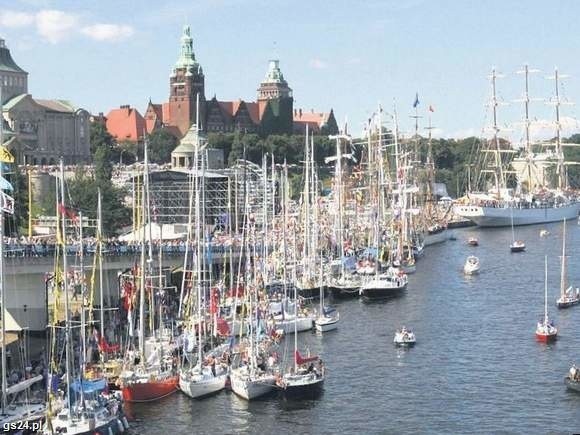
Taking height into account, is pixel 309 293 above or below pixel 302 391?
above

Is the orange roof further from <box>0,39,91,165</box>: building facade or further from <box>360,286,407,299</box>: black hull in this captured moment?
<box>360,286,407,299</box>: black hull

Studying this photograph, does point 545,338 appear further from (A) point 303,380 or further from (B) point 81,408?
(B) point 81,408

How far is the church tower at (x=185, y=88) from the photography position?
7165 inches

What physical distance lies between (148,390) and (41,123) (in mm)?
113527

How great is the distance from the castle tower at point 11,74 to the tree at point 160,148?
2089 centimetres

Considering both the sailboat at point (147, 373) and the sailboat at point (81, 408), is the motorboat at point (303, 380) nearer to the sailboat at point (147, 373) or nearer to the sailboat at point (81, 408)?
the sailboat at point (147, 373)

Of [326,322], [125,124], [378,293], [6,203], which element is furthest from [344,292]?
[125,124]

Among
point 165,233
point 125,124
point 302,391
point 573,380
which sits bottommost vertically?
point 302,391

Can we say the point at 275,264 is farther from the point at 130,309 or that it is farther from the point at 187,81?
the point at 187,81

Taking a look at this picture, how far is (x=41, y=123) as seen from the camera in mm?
153250

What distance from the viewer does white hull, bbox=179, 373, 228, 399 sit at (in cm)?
4603

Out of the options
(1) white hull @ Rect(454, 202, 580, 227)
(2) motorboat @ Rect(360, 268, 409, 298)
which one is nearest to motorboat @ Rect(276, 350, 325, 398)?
(2) motorboat @ Rect(360, 268, 409, 298)

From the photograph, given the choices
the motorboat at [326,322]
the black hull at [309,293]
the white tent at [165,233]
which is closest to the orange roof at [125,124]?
the white tent at [165,233]

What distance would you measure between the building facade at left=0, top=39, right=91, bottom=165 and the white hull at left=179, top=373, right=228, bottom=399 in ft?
325
